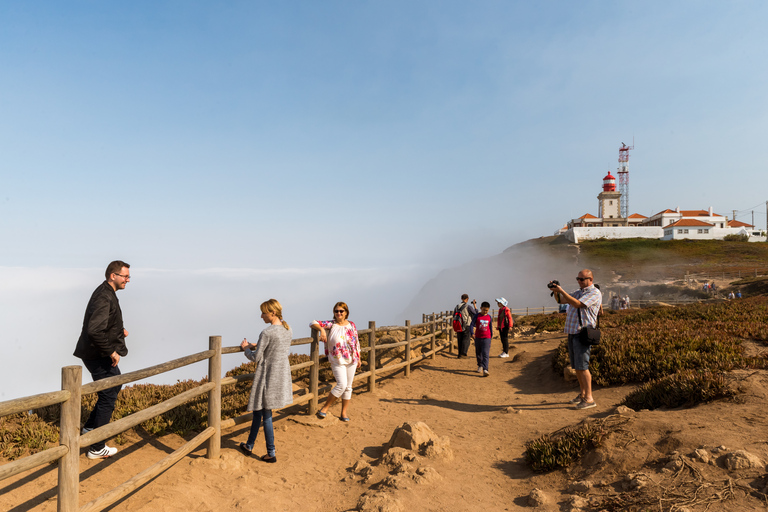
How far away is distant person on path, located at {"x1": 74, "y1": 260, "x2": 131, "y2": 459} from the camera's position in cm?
465

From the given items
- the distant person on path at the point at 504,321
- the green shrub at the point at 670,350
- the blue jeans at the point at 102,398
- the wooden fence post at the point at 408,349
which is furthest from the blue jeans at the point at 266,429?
the distant person on path at the point at 504,321

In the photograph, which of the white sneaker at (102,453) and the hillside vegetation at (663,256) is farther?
the hillside vegetation at (663,256)

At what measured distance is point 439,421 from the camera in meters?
7.38

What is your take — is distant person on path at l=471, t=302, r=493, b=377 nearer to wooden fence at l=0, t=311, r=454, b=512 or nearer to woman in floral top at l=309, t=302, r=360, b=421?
woman in floral top at l=309, t=302, r=360, b=421

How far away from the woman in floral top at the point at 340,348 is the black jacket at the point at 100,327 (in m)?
2.70

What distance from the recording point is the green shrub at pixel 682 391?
6.19 metres

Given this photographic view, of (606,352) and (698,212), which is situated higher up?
(698,212)

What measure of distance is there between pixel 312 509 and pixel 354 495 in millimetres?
471

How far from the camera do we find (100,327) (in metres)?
4.63

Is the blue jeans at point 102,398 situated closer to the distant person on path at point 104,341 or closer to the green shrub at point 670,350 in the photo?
the distant person on path at point 104,341

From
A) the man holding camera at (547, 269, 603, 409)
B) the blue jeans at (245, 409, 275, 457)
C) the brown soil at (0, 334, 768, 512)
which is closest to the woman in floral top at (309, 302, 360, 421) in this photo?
the brown soil at (0, 334, 768, 512)

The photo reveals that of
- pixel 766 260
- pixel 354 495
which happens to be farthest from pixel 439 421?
pixel 766 260

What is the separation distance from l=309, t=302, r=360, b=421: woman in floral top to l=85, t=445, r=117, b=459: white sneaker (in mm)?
2917

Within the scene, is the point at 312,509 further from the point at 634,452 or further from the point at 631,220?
the point at 631,220
